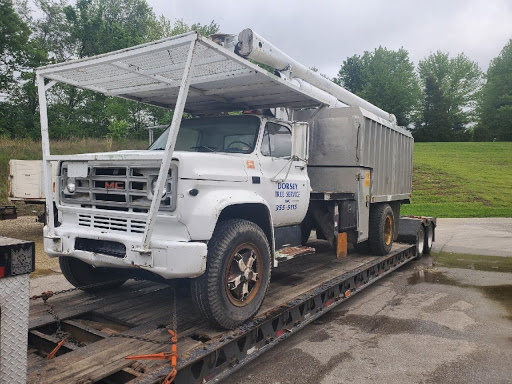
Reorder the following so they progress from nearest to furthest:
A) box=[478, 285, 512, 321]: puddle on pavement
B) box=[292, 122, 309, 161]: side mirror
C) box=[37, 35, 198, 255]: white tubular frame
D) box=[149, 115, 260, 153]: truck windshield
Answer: box=[37, 35, 198, 255]: white tubular frame → box=[149, 115, 260, 153]: truck windshield → box=[292, 122, 309, 161]: side mirror → box=[478, 285, 512, 321]: puddle on pavement

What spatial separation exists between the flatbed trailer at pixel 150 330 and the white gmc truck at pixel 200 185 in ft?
0.87

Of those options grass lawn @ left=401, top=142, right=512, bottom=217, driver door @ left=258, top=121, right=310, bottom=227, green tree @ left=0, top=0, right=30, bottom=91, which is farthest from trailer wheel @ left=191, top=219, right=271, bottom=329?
green tree @ left=0, top=0, right=30, bottom=91

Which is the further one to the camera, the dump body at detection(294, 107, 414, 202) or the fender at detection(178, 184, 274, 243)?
the dump body at detection(294, 107, 414, 202)

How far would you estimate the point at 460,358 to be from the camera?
4469mm

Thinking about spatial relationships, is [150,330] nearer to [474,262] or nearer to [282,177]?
[282,177]

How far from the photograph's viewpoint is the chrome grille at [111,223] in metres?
4.12

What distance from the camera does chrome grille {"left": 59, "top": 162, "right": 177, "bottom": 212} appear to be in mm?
3998

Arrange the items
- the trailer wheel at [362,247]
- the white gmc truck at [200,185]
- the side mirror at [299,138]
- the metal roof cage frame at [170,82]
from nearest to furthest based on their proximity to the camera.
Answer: the metal roof cage frame at [170,82] → the white gmc truck at [200,185] → the side mirror at [299,138] → the trailer wheel at [362,247]

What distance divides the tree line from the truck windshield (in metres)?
1.75

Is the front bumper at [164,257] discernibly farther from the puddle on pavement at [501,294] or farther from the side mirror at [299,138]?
the puddle on pavement at [501,294]

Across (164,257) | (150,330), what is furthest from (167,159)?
(150,330)

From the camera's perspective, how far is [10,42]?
101ft

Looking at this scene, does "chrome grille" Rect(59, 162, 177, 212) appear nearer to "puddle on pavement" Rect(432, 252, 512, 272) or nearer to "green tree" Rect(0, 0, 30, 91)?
"puddle on pavement" Rect(432, 252, 512, 272)

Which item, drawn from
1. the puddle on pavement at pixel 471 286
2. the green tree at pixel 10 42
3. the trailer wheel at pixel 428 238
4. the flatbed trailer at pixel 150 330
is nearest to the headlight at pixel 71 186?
the flatbed trailer at pixel 150 330
